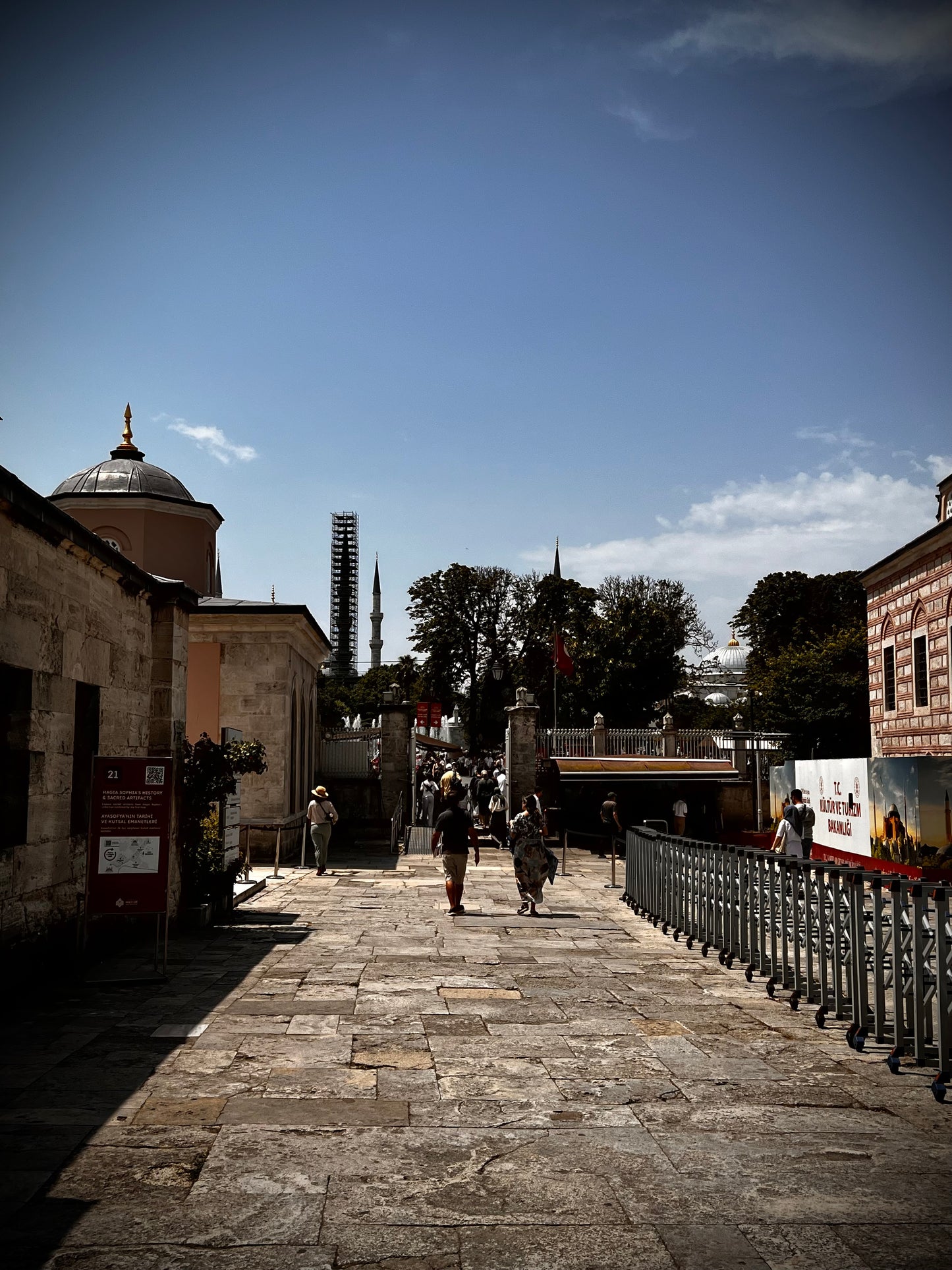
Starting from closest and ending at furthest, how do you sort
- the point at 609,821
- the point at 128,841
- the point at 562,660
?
1. the point at 128,841
2. the point at 609,821
3. the point at 562,660

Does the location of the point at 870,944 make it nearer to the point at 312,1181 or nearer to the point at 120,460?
the point at 312,1181

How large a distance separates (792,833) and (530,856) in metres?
4.68

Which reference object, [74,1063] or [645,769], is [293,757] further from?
[74,1063]

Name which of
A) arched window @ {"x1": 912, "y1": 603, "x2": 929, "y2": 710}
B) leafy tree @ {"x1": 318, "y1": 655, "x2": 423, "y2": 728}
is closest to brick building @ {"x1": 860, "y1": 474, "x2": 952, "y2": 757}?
arched window @ {"x1": 912, "y1": 603, "x2": 929, "y2": 710}

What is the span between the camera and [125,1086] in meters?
5.95

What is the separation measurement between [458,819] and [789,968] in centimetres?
614

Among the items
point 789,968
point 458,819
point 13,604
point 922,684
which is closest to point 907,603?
point 922,684

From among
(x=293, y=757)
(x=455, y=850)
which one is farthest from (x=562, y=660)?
(x=455, y=850)

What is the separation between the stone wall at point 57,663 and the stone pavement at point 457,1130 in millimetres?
1104

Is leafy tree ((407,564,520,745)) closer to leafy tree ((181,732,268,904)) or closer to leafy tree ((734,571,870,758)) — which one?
leafy tree ((734,571,870,758))

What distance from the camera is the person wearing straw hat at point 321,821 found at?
19.5 m

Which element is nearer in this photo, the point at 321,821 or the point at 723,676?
the point at 321,821

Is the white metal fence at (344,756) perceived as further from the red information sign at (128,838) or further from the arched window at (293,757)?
the red information sign at (128,838)

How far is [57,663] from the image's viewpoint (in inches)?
373
